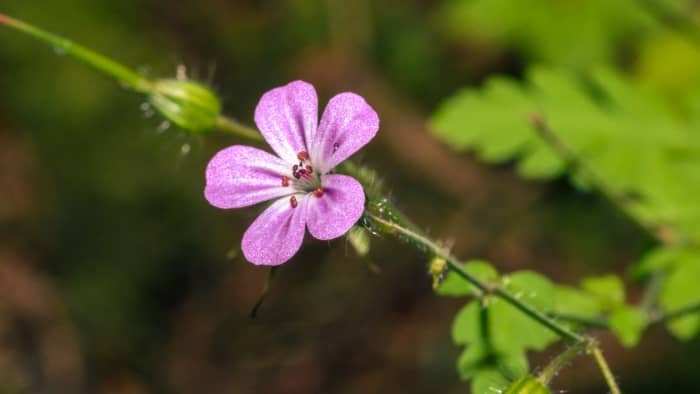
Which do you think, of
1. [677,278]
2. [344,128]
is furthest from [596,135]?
[344,128]

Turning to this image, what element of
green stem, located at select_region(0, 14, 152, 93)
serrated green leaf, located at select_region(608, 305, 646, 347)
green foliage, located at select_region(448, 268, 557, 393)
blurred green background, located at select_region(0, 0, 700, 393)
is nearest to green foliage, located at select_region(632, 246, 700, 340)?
serrated green leaf, located at select_region(608, 305, 646, 347)

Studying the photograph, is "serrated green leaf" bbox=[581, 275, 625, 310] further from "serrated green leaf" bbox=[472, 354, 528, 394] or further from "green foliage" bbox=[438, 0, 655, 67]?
"green foliage" bbox=[438, 0, 655, 67]

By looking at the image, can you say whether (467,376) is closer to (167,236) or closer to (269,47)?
(167,236)

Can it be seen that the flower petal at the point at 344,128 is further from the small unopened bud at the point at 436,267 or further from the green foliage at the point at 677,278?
the green foliage at the point at 677,278

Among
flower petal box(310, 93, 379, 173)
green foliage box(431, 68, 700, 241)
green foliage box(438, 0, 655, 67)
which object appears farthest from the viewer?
green foliage box(438, 0, 655, 67)

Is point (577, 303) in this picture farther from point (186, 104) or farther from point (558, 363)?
point (186, 104)

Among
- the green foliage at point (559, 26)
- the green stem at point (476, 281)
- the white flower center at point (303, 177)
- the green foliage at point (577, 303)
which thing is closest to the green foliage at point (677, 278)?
the green foliage at point (577, 303)
